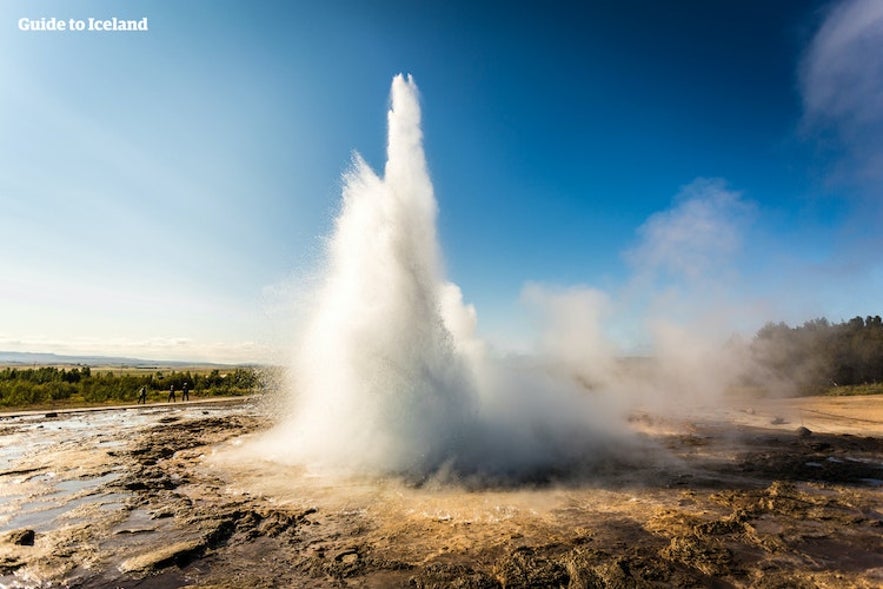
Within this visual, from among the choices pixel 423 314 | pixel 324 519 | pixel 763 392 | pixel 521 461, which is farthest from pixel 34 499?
pixel 763 392

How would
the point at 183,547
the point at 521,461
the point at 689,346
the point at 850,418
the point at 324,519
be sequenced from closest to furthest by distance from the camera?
the point at 183,547 → the point at 324,519 → the point at 521,461 → the point at 850,418 → the point at 689,346

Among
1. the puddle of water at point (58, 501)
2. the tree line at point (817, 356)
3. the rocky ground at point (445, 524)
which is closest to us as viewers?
the rocky ground at point (445, 524)

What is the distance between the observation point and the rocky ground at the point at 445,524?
563 centimetres

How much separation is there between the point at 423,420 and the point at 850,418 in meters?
20.1

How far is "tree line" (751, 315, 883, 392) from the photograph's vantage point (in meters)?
30.0

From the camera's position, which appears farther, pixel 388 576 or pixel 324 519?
pixel 324 519

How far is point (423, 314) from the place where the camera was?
41.2 feet

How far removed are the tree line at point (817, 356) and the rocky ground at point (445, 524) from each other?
66.2ft

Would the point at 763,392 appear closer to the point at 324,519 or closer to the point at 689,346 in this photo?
the point at 689,346

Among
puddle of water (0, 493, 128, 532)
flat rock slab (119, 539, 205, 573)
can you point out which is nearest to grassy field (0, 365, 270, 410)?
puddle of water (0, 493, 128, 532)

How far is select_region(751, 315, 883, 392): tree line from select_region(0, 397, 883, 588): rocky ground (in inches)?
795

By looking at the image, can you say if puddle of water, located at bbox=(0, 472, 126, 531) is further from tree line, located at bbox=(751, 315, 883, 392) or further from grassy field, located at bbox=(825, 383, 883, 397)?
grassy field, located at bbox=(825, 383, 883, 397)

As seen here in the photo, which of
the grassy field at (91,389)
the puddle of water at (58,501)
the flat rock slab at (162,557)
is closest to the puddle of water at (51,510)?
the puddle of water at (58,501)

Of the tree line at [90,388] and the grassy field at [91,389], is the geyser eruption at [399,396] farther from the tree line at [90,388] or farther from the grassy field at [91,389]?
the tree line at [90,388]
